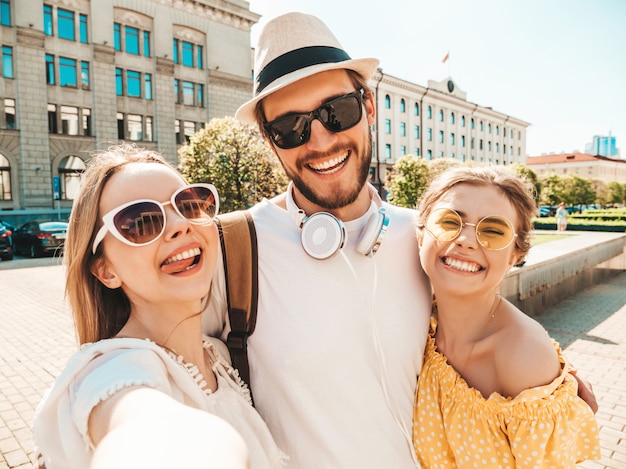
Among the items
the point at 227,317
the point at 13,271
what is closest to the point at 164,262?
the point at 227,317

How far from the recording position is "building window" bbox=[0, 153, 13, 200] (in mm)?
25781

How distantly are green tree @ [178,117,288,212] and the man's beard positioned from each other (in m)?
15.1

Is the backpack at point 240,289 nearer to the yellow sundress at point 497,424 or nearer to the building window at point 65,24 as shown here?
the yellow sundress at point 497,424

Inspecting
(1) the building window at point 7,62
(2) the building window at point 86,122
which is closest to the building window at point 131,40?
(2) the building window at point 86,122

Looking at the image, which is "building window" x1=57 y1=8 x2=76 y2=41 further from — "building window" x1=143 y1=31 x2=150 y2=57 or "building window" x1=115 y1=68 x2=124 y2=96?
"building window" x1=143 y1=31 x2=150 y2=57

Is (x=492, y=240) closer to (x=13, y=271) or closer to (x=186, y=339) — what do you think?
(x=186, y=339)

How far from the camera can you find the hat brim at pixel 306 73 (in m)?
1.77

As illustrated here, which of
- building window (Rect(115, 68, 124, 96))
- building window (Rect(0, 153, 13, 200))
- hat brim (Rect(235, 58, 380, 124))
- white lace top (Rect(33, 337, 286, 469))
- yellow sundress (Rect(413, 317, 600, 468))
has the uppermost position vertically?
building window (Rect(115, 68, 124, 96))

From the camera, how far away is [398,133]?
159 feet

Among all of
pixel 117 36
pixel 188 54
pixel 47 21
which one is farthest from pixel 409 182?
pixel 47 21

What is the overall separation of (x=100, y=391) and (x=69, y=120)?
Result: 31.9 meters

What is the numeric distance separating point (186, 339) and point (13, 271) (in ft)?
52.5

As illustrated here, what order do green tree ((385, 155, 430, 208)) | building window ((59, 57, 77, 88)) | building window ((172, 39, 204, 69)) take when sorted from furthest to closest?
building window ((172, 39, 204, 69)) → green tree ((385, 155, 430, 208)) → building window ((59, 57, 77, 88))

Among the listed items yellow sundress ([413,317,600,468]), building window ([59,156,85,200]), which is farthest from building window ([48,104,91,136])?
yellow sundress ([413,317,600,468])
